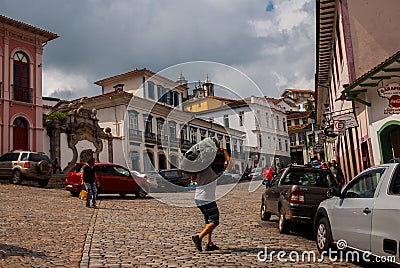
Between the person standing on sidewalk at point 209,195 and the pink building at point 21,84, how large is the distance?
74.9 ft

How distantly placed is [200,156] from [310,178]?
4.10 meters

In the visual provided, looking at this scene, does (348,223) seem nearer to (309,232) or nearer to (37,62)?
(309,232)

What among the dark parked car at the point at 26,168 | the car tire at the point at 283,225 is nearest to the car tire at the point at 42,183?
the dark parked car at the point at 26,168

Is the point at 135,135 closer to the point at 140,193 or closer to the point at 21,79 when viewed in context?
the point at 21,79

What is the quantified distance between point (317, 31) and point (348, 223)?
14.0m

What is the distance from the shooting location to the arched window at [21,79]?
92.6 ft

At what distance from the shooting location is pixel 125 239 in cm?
848

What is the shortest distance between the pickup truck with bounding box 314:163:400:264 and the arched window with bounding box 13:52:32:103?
25.5 m

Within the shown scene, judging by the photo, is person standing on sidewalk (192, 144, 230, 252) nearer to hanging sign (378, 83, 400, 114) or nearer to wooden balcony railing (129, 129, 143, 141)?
hanging sign (378, 83, 400, 114)

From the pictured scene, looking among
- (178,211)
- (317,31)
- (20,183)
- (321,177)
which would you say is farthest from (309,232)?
(20,183)

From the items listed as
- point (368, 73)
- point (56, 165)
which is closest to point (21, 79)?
point (56, 165)

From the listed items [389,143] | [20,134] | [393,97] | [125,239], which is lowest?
→ [125,239]

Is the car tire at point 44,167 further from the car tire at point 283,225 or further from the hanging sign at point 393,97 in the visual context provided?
the hanging sign at point 393,97

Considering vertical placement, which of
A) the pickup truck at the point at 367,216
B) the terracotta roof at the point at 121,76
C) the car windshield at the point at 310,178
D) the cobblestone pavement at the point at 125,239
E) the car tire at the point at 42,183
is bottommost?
the cobblestone pavement at the point at 125,239
